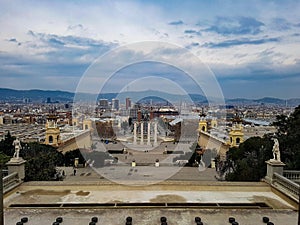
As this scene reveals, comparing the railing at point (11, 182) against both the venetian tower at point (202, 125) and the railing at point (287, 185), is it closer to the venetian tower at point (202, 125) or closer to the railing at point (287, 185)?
the railing at point (287, 185)

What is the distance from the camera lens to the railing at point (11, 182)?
8.80m

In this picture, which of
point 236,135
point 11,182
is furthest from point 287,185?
point 236,135

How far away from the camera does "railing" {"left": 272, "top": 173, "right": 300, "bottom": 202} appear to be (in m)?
8.06

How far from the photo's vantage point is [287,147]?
1600 centimetres

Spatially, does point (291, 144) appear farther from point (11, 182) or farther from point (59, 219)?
point (59, 219)

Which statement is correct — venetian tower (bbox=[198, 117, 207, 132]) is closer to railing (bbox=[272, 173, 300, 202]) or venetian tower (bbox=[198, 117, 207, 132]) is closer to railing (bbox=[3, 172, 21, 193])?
railing (bbox=[272, 173, 300, 202])

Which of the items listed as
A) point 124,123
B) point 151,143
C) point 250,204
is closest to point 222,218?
point 250,204

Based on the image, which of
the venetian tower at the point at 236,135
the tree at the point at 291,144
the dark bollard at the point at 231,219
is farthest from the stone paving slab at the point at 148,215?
the venetian tower at the point at 236,135

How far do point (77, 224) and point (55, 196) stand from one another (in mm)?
2658

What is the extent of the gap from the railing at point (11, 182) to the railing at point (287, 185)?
737cm

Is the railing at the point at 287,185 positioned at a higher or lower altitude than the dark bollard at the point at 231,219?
higher

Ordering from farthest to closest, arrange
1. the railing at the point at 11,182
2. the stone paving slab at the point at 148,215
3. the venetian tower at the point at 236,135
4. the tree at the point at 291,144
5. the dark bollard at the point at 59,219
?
the venetian tower at the point at 236,135 < the tree at the point at 291,144 < the railing at the point at 11,182 < the stone paving slab at the point at 148,215 < the dark bollard at the point at 59,219

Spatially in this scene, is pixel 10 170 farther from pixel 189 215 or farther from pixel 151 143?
pixel 151 143

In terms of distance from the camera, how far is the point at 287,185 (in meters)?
8.67
